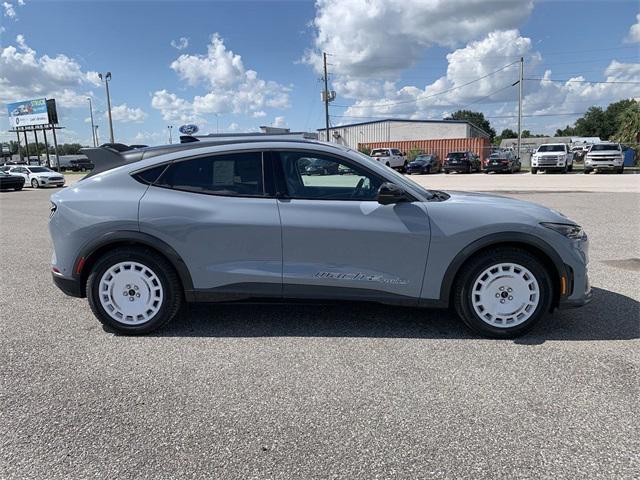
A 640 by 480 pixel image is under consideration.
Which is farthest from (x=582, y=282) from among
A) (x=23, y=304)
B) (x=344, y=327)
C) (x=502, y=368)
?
(x=23, y=304)

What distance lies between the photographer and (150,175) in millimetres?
3932

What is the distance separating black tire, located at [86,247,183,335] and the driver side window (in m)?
1.25

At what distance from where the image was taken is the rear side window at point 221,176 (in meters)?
3.85

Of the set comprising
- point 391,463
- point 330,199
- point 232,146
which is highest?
point 232,146

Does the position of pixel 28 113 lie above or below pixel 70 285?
above

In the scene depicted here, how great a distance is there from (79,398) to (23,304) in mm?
2489

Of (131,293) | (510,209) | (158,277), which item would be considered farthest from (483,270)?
(131,293)

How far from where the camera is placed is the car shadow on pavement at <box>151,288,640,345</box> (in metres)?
3.90

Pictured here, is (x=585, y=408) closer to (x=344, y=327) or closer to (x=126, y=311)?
(x=344, y=327)

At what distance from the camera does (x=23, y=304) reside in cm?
484

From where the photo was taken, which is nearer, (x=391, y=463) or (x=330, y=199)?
(x=391, y=463)

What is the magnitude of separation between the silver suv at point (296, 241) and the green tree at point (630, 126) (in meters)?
45.7

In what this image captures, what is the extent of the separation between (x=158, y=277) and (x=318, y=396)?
179 cm

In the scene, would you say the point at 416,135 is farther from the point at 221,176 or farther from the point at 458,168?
the point at 221,176
